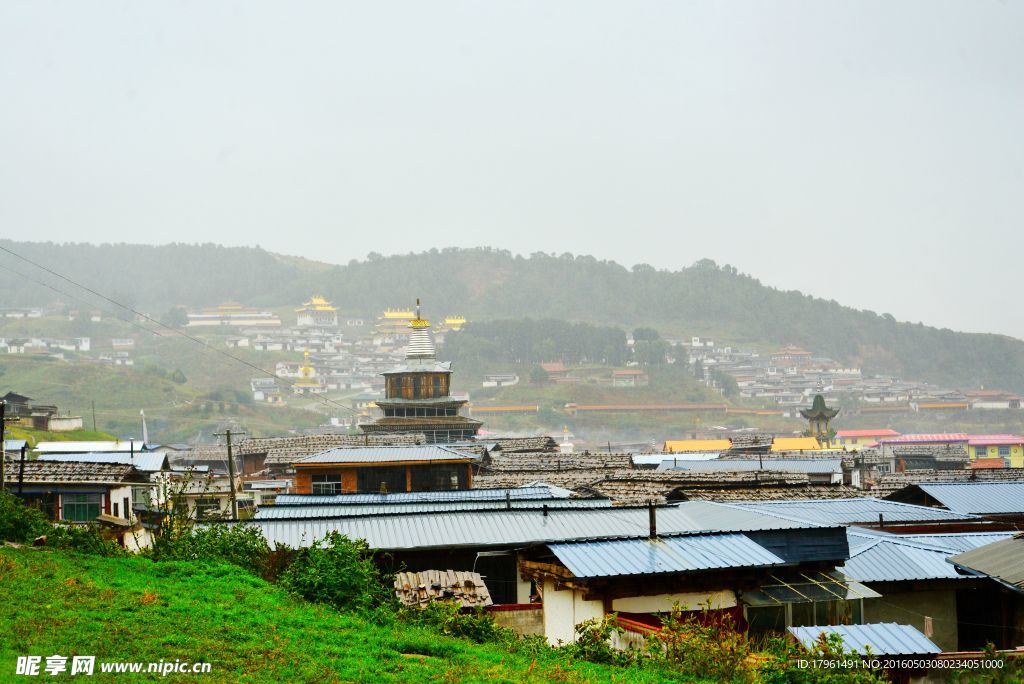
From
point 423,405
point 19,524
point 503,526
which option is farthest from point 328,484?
point 423,405

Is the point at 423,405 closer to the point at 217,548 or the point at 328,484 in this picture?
the point at 328,484

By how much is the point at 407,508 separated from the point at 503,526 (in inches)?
131

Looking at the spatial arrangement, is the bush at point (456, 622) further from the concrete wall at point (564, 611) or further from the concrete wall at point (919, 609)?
the concrete wall at point (919, 609)

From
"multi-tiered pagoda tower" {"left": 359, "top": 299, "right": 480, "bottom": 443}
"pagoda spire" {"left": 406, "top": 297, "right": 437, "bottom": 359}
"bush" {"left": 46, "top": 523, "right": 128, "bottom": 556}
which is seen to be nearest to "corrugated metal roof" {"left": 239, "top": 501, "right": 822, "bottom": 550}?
"bush" {"left": 46, "top": 523, "right": 128, "bottom": 556}

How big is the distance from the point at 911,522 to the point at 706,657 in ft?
48.2

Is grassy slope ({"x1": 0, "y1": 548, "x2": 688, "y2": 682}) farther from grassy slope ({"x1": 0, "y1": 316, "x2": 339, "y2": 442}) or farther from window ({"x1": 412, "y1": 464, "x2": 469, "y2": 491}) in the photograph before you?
grassy slope ({"x1": 0, "y1": 316, "x2": 339, "y2": 442})

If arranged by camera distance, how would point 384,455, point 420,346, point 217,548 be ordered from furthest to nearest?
point 420,346
point 384,455
point 217,548

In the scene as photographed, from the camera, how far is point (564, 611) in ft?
50.6

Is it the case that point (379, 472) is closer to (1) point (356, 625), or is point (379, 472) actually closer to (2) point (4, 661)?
(1) point (356, 625)

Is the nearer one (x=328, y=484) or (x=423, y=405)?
(x=328, y=484)

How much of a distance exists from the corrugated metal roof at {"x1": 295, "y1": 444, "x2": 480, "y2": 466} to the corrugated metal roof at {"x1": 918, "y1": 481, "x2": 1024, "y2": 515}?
535 inches

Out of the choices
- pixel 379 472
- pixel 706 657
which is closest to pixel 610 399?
pixel 379 472

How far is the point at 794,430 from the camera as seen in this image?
158m

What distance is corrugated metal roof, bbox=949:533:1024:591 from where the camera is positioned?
13.2 m
